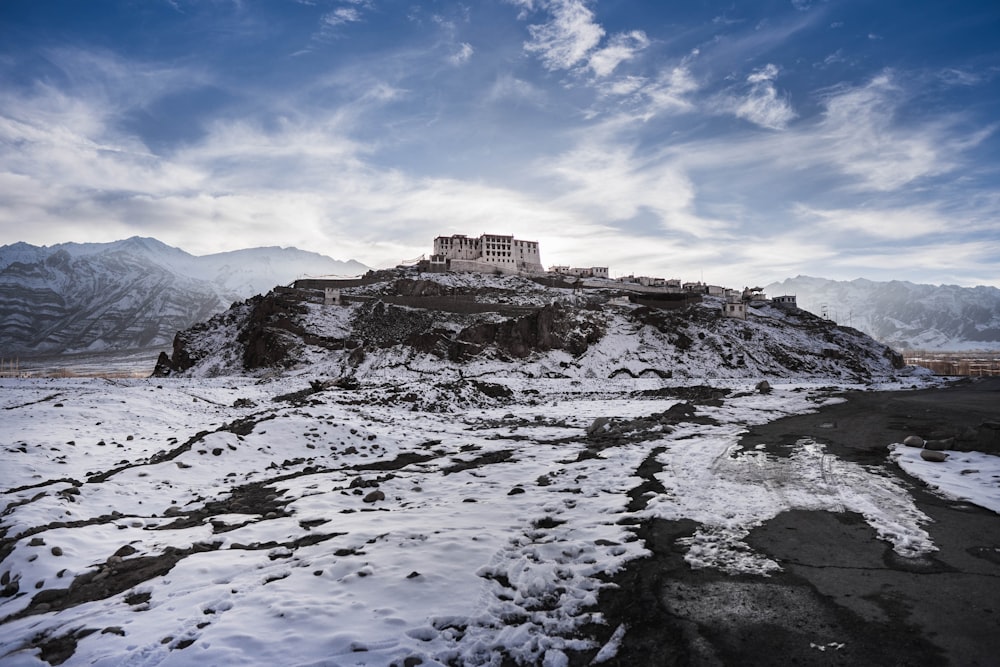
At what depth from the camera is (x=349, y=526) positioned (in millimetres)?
8820

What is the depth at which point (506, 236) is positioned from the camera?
98875 mm

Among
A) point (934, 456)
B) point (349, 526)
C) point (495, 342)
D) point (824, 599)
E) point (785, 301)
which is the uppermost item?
point (785, 301)

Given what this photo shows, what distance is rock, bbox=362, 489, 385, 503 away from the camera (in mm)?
10795

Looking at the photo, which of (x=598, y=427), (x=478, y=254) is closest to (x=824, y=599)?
(x=598, y=427)

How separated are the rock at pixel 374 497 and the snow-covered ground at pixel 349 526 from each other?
77mm

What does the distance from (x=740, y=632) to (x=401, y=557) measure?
4.65m

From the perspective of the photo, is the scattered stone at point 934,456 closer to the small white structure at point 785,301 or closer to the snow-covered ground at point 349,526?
the snow-covered ground at point 349,526

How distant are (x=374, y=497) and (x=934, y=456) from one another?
47.1 feet

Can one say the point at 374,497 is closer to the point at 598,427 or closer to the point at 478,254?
the point at 598,427

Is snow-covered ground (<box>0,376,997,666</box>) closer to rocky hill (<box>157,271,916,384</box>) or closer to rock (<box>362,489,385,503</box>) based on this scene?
rock (<box>362,489,385,503</box>)

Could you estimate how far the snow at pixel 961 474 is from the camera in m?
9.20

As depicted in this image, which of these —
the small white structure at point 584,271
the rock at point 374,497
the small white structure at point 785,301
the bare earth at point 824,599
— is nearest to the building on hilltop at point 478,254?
the small white structure at point 584,271

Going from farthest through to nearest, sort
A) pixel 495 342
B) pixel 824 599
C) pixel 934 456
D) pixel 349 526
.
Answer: pixel 495 342 → pixel 934 456 → pixel 349 526 → pixel 824 599

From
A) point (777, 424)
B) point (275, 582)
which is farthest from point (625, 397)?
point (275, 582)
